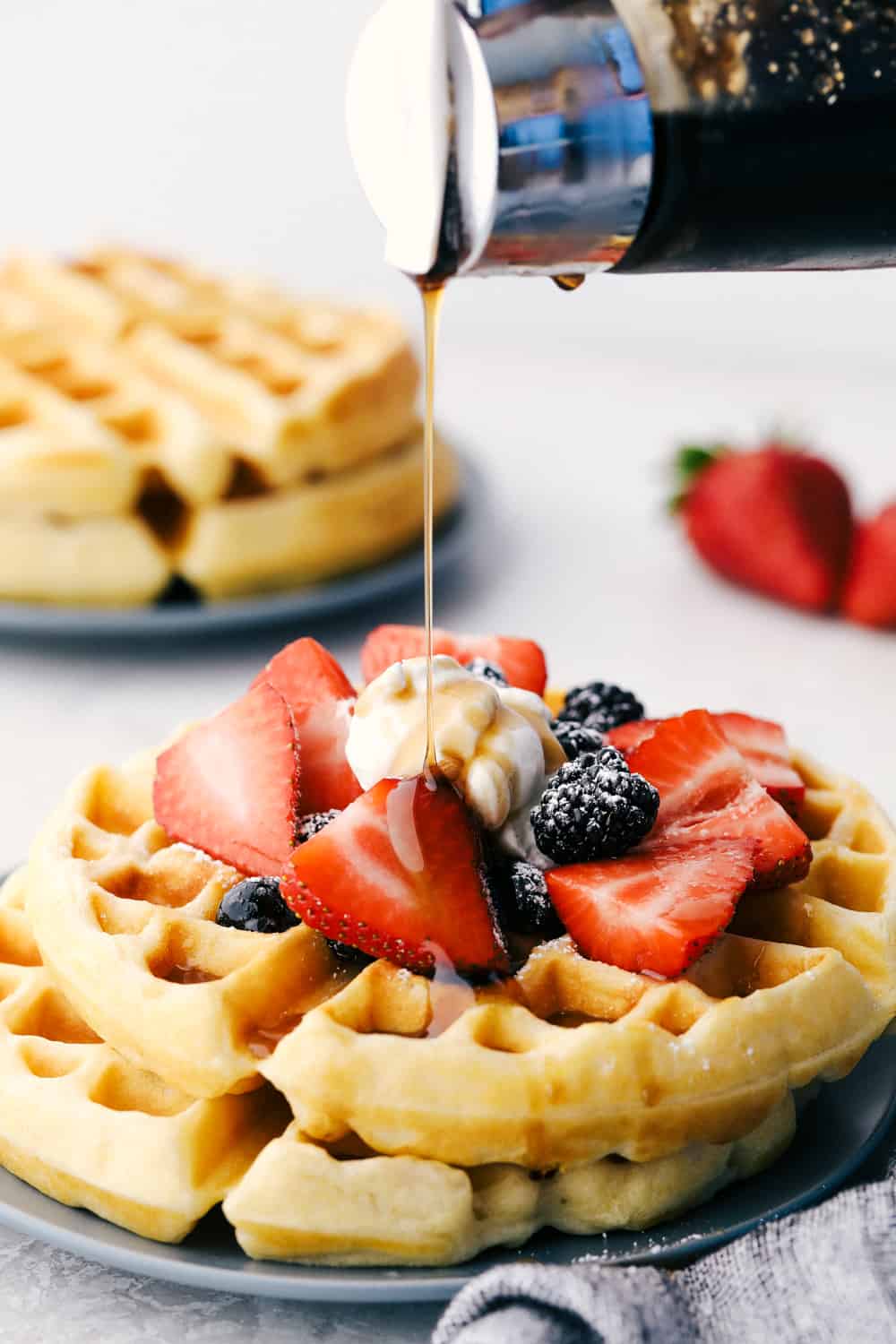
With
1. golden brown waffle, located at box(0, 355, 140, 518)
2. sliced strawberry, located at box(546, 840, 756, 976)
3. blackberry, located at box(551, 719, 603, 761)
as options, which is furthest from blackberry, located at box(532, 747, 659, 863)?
golden brown waffle, located at box(0, 355, 140, 518)

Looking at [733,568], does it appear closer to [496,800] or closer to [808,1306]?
[496,800]

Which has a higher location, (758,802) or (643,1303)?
(758,802)

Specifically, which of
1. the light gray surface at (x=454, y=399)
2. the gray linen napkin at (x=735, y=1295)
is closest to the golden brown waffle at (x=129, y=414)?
the light gray surface at (x=454, y=399)

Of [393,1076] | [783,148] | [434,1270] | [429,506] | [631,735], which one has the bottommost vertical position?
[434,1270]

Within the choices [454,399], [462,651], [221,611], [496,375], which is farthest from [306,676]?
[496,375]

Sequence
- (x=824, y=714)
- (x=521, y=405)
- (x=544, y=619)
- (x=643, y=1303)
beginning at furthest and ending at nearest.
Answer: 1. (x=521, y=405)
2. (x=544, y=619)
3. (x=824, y=714)
4. (x=643, y=1303)

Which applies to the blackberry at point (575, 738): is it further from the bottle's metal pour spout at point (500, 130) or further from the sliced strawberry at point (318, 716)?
the bottle's metal pour spout at point (500, 130)

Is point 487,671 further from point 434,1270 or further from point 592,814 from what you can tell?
point 434,1270

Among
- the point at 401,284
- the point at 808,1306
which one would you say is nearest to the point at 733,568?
the point at 808,1306
